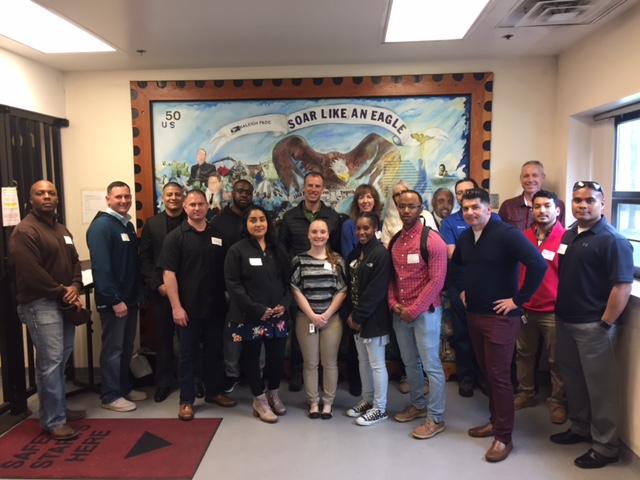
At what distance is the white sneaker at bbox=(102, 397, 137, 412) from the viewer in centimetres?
344

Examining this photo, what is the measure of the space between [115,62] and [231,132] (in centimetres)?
116

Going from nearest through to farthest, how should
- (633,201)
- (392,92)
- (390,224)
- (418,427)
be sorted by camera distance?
(418,427) → (633,201) → (390,224) → (392,92)

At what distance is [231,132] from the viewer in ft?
13.7

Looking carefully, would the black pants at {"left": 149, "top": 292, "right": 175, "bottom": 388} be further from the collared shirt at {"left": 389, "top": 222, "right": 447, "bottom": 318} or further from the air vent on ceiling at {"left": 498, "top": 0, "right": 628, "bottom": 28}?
the air vent on ceiling at {"left": 498, "top": 0, "right": 628, "bottom": 28}

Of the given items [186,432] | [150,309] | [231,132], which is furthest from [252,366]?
[231,132]

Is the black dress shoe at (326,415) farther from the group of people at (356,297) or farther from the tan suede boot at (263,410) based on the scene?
the tan suede boot at (263,410)

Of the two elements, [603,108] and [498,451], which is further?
[603,108]

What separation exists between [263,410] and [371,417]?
793 mm

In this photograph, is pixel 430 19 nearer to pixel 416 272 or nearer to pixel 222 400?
pixel 416 272

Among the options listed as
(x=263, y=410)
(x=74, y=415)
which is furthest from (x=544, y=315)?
(x=74, y=415)

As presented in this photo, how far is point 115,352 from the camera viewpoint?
3465 mm

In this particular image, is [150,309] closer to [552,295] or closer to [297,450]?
[297,450]

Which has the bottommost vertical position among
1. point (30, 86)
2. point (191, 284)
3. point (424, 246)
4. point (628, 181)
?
point (191, 284)

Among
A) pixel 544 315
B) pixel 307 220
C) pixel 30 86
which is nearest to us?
pixel 544 315
